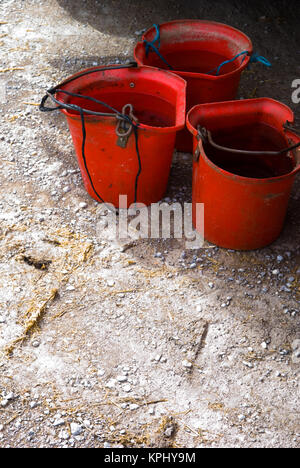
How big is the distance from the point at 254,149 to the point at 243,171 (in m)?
0.15

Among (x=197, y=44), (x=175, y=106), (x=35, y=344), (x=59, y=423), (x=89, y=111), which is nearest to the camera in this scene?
(x=59, y=423)

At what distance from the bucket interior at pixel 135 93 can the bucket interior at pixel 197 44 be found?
0.34 m

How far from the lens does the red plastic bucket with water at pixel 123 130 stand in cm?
251

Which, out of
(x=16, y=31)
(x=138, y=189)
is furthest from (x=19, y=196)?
(x=16, y=31)

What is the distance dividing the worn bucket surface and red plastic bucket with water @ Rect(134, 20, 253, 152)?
23 centimetres

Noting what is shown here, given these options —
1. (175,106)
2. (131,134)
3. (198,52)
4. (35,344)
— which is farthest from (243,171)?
(35,344)

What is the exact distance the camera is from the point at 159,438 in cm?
196

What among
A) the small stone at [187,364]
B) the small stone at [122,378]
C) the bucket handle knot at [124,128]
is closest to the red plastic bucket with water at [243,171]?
the bucket handle knot at [124,128]

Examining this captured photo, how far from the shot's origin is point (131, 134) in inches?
98.0

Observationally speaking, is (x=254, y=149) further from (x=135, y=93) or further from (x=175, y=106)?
(x=135, y=93)

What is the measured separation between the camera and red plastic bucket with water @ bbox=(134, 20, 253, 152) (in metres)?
3.02

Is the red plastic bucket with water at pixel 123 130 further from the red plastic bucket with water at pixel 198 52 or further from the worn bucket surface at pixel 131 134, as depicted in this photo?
the red plastic bucket with water at pixel 198 52

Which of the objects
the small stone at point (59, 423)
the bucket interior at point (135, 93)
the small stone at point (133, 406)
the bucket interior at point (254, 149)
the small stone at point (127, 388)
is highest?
the bucket interior at point (135, 93)

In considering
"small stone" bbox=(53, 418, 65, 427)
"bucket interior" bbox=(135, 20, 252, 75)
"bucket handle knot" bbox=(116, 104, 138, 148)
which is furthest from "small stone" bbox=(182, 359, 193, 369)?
"bucket interior" bbox=(135, 20, 252, 75)
